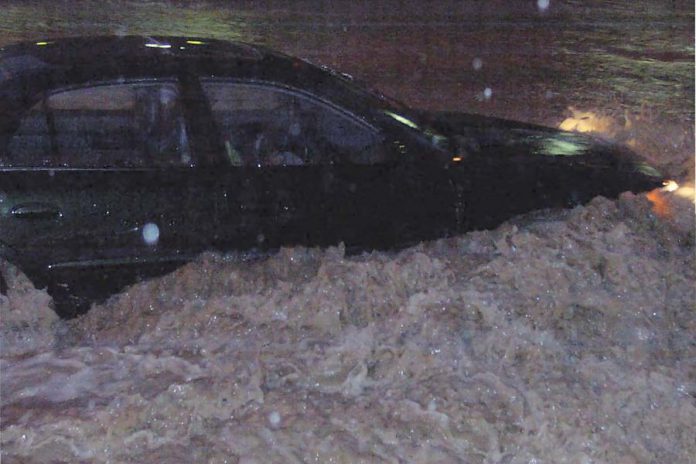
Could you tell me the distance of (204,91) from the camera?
473cm

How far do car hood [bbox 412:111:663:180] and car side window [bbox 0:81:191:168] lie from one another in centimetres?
149

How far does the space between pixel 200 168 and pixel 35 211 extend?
2.80 feet

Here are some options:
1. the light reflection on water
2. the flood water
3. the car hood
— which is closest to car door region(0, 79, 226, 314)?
the flood water

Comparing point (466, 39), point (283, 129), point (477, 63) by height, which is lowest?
point (283, 129)

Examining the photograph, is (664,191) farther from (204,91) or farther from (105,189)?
(105,189)

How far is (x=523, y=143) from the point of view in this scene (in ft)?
18.2

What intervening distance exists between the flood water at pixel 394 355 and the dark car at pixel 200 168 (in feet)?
0.49

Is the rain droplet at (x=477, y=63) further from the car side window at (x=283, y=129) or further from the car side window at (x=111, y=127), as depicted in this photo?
the car side window at (x=111, y=127)

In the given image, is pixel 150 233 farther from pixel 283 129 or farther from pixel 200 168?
pixel 283 129

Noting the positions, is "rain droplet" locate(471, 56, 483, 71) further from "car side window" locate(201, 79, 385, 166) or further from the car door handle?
the car door handle

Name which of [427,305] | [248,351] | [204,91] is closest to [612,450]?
[427,305]

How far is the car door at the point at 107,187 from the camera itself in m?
4.48

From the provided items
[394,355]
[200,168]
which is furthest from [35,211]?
[394,355]

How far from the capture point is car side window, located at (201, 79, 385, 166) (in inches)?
188
